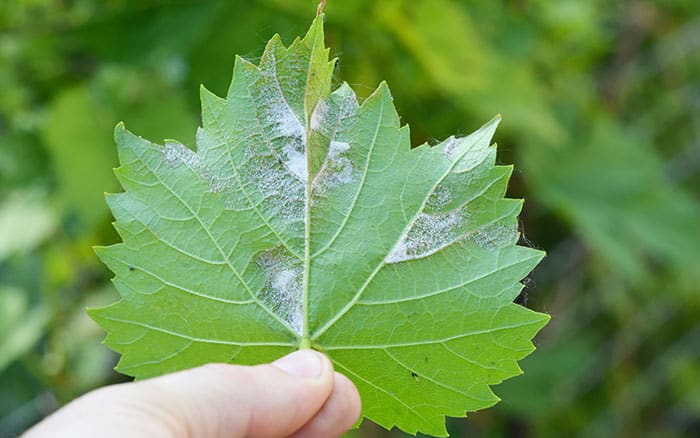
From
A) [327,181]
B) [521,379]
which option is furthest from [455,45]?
[521,379]

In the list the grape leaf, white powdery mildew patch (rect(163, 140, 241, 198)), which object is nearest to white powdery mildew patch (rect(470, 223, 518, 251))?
the grape leaf

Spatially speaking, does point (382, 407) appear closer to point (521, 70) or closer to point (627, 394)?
point (521, 70)

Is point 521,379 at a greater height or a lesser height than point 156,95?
lesser

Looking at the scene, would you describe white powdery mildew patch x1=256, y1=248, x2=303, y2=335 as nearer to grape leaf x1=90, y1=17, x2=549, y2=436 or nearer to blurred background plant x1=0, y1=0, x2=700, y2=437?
grape leaf x1=90, y1=17, x2=549, y2=436

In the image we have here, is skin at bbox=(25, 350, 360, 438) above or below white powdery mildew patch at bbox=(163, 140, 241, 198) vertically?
below

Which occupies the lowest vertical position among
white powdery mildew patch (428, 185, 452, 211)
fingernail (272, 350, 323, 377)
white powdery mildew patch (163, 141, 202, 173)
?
fingernail (272, 350, 323, 377)

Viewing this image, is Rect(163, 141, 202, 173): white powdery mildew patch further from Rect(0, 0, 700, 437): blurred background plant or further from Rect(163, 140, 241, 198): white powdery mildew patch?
Rect(0, 0, 700, 437): blurred background plant

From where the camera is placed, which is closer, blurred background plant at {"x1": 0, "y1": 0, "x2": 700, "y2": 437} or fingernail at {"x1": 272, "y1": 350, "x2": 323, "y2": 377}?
fingernail at {"x1": 272, "y1": 350, "x2": 323, "y2": 377}
